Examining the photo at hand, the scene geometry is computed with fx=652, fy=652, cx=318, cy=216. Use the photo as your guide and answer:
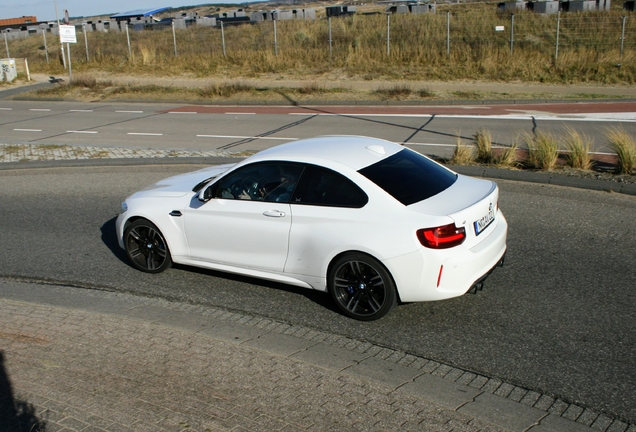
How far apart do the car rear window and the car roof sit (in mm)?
100

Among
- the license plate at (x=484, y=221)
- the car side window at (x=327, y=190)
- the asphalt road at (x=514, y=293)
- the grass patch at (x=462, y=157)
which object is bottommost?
the asphalt road at (x=514, y=293)

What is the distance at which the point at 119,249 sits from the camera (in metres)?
8.30

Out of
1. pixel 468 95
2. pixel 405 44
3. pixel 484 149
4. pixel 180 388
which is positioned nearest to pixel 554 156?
pixel 484 149

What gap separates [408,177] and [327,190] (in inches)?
30.9

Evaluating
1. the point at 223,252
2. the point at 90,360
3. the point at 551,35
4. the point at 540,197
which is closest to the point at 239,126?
the point at 540,197

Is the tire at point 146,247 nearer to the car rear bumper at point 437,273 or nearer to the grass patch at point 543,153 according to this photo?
the car rear bumper at point 437,273

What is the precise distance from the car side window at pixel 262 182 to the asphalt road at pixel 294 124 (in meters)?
7.44

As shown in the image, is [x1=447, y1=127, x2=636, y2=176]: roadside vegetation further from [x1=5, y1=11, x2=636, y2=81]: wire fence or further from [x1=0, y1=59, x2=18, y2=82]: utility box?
[x1=0, y1=59, x2=18, y2=82]: utility box

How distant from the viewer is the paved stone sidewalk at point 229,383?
431 centimetres

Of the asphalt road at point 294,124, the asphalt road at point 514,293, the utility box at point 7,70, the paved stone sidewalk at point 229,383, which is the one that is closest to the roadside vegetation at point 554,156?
the asphalt road at point 514,293

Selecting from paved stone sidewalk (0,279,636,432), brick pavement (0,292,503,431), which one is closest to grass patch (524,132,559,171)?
paved stone sidewalk (0,279,636,432)

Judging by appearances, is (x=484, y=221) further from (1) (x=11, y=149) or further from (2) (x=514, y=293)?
(1) (x=11, y=149)

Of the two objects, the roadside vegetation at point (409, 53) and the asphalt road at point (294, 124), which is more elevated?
the roadside vegetation at point (409, 53)

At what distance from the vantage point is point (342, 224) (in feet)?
19.1
